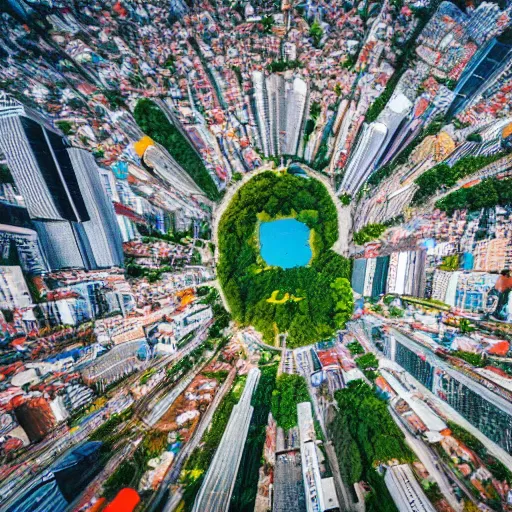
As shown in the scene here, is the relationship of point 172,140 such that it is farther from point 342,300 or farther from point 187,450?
point 187,450

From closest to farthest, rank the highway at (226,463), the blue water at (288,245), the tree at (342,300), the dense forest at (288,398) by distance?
the highway at (226,463)
the dense forest at (288,398)
the tree at (342,300)
the blue water at (288,245)

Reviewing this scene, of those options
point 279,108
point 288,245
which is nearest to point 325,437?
point 288,245

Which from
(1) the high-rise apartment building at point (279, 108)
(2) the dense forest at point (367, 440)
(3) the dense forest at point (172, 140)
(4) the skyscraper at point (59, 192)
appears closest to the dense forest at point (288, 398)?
(2) the dense forest at point (367, 440)

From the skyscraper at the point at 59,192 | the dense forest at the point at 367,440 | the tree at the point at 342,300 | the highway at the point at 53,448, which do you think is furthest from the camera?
the tree at the point at 342,300

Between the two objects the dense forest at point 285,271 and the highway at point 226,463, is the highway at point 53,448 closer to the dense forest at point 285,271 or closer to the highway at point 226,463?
the highway at point 226,463

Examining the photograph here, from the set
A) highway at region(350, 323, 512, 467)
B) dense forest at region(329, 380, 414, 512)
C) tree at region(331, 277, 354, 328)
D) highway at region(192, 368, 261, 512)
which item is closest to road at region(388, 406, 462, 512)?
dense forest at region(329, 380, 414, 512)

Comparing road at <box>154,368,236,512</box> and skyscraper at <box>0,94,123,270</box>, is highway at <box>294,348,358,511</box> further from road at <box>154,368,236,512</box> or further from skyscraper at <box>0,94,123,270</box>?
skyscraper at <box>0,94,123,270</box>
